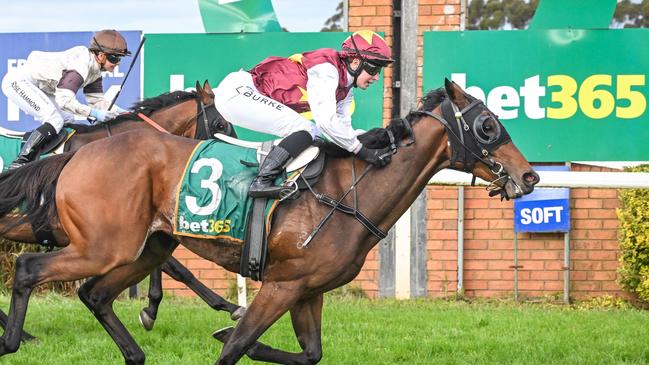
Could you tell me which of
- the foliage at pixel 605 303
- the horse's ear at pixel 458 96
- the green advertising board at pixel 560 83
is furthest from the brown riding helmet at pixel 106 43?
the foliage at pixel 605 303

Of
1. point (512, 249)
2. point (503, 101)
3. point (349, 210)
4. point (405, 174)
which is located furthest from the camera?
point (512, 249)

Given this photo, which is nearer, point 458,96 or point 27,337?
point 458,96

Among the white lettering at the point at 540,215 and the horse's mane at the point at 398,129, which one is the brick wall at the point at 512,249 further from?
the horse's mane at the point at 398,129

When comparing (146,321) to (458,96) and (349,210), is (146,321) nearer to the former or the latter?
(349,210)

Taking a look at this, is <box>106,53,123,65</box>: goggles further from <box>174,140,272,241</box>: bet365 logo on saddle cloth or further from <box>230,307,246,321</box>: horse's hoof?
<box>174,140,272,241</box>: bet365 logo on saddle cloth

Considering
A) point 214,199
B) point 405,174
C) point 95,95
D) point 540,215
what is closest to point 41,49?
point 95,95

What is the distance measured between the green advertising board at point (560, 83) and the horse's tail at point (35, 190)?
4382 millimetres

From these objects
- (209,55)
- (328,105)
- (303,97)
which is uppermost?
(209,55)

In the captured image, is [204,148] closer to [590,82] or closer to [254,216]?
[254,216]

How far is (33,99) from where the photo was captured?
7.57 metres

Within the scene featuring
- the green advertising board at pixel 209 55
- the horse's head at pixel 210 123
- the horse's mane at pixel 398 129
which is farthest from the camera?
the green advertising board at pixel 209 55

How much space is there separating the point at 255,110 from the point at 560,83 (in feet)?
13.9

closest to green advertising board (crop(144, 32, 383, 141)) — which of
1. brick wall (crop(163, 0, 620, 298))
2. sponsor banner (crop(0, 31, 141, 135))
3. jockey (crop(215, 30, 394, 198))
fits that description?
sponsor banner (crop(0, 31, 141, 135))

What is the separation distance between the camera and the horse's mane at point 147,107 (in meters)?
7.32
